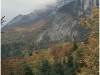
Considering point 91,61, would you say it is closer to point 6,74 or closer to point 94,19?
point 94,19

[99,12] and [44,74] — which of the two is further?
[44,74]

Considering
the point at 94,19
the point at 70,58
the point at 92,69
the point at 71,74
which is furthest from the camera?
the point at 70,58

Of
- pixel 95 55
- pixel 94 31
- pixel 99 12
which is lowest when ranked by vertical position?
pixel 95 55

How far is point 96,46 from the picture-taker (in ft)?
85.0

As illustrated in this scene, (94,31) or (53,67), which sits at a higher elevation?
(94,31)

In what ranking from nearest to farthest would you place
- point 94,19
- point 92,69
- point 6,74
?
point 92,69 → point 94,19 → point 6,74

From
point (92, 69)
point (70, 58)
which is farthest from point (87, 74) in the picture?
point (70, 58)

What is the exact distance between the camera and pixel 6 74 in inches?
1780

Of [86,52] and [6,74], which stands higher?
[86,52]

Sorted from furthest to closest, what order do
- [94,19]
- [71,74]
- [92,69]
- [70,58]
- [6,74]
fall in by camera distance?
1. [70,58]
2. [71,74]
3. [6,74]
4. [94,19]
5. [92,69]

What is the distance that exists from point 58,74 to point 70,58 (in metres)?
12.6

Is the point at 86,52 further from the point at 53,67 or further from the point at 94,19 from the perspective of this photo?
the point at 53,67

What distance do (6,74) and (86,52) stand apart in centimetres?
2121

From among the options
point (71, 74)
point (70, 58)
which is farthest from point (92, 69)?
point (70, 58)
